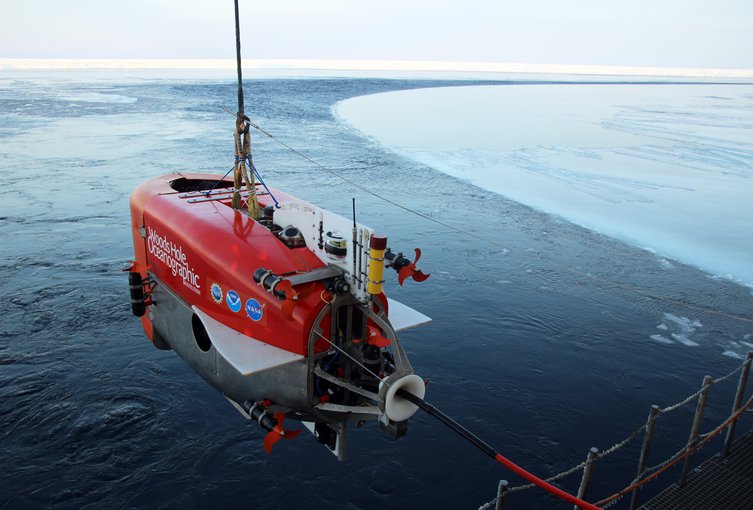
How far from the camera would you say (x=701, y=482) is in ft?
17.5

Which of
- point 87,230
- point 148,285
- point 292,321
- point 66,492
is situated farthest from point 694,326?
point 87,230

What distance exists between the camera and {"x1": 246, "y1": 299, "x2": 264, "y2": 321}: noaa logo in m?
5.55

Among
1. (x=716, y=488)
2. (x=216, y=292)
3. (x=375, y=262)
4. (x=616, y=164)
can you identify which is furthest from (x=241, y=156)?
(x=616, y=164)

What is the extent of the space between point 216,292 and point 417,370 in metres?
3.16

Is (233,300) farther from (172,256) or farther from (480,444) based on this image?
(480,444)

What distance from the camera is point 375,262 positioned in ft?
15.9

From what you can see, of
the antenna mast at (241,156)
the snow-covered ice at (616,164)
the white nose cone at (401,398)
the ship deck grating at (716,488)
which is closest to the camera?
the white nose cone at (401,398)

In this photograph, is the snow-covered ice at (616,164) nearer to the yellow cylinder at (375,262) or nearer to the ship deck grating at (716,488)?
the ship deck grating at (716,488)

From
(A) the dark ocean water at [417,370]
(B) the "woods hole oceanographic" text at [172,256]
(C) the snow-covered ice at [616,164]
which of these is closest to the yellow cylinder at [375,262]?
(A) the dark ocean water at [417,370]

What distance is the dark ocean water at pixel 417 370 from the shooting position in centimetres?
580

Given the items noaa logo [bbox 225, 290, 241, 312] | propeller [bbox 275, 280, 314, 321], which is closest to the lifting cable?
propeller [bbox 275, 280, 314, 321]

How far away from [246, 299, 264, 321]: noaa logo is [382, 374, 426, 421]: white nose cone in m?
1.66

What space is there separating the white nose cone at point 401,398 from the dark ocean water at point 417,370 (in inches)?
57.2

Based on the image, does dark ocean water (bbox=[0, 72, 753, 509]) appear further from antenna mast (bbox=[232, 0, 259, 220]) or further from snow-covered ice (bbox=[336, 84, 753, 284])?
antenna mast (bbox=[232, 0, 259, 220])
